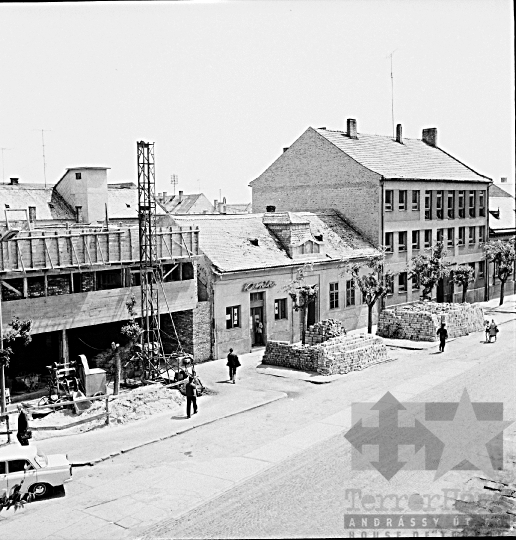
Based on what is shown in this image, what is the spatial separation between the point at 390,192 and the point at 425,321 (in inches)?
426

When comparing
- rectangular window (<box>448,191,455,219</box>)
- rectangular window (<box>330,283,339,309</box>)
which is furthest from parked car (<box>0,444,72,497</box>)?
rectangular window (<box>448,191,455,219</box>)

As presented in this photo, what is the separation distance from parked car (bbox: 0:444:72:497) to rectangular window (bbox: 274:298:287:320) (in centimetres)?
1897

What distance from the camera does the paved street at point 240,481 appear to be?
15.2 m

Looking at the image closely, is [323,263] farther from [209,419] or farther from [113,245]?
[209,419]

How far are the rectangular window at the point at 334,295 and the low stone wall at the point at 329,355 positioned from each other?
641 centimetres

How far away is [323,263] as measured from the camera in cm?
3788

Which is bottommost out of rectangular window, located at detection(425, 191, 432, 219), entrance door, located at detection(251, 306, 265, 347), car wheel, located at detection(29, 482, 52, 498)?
car wheel, located at detection(29, 482, 52, 498)

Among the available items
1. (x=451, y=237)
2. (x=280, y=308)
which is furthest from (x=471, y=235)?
(x=280, y=308)

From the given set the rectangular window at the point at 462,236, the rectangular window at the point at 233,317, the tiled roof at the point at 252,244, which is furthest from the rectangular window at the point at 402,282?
the rectangular window at the point at 233,317

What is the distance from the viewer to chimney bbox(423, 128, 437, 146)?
56.9 m

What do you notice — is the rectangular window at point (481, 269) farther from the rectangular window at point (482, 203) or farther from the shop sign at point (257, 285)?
the shop sign at point (257, 285)

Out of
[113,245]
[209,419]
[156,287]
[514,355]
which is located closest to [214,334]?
[156,287]

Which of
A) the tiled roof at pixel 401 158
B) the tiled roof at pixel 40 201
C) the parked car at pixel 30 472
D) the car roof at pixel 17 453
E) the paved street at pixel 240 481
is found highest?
the tiled roof at pixel 401 158

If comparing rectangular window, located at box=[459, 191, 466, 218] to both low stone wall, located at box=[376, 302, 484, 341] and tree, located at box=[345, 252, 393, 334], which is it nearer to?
low stone wall, located at box=[376, 302, 484, 341]
